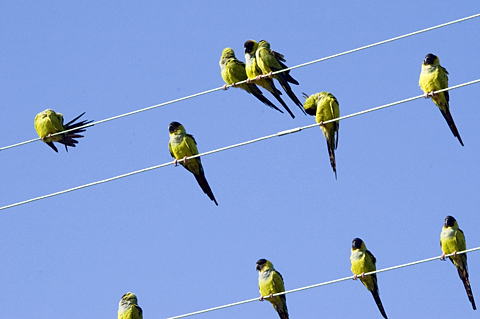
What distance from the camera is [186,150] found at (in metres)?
11.9

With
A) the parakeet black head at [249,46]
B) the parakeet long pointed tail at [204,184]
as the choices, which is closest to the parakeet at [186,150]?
the parakeet long pointed tail at [204,184]

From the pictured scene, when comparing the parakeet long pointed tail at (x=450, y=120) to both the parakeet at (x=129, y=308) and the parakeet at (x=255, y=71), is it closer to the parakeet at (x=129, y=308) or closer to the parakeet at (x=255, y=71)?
the parakeet at (x=255, y=71)

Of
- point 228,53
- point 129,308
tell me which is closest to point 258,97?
point 228,53

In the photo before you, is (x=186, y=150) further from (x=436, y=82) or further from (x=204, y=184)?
(x=436, y=82)

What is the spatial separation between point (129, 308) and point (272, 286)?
2053 mm

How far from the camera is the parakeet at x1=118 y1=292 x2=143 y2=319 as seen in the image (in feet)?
40.6

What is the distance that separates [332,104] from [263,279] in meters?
2.49

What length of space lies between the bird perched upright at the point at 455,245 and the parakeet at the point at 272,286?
2150 millimetres

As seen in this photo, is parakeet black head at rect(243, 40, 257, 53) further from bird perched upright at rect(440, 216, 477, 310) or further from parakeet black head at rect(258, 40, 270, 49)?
bird perched upright at rect(440, 216, 477, 310)

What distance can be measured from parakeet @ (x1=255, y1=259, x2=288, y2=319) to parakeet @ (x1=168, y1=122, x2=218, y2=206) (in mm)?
1143

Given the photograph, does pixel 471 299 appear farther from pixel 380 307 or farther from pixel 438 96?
pixel 438 96

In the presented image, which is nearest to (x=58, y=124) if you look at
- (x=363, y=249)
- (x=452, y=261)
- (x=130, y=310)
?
(x=130, y=310)

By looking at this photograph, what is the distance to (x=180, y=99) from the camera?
921 centimetres

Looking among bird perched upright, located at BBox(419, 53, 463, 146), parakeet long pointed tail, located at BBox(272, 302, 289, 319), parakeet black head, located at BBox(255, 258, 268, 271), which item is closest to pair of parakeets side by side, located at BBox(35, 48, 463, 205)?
bird perched upright, located at BBox(419, 53, 463, 146)
